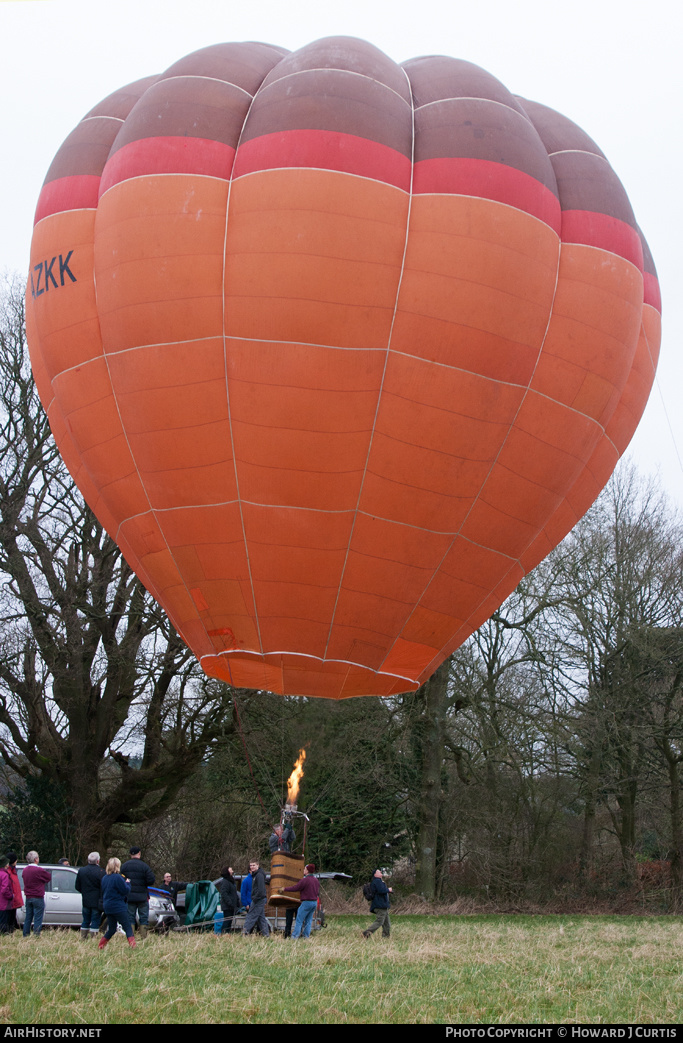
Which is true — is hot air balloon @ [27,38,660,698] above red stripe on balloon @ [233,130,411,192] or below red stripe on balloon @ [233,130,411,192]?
below

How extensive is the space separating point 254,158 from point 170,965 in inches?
225

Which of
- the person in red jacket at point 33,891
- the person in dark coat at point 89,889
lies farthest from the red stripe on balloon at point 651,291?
the person in red jacket at point 33,891

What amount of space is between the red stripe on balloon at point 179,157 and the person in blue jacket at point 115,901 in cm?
532

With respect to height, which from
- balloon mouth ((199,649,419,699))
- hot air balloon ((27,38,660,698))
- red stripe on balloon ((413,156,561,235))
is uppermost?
red stripe on balloon ((413,156,561,235))

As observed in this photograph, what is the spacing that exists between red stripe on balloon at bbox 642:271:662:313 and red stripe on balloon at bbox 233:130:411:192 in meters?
3.13

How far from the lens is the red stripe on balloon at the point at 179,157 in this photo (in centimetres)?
780

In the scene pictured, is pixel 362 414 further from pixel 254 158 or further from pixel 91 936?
pixel 91 936

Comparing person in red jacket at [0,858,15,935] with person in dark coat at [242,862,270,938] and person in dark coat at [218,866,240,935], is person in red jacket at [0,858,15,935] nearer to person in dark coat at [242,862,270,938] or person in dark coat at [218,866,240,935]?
person in dark coat at [242,862,270,938]

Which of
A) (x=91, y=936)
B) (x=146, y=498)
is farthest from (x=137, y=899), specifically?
(x=146, y=498)

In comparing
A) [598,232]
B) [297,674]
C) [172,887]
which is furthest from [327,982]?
[172,887]

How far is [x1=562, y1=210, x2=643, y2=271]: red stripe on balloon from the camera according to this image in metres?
8.37

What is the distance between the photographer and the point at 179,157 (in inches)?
309

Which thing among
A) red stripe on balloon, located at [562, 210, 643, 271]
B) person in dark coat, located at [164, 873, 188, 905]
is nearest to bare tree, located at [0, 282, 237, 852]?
person in dark coat, located at [164, 873, 188, 905]

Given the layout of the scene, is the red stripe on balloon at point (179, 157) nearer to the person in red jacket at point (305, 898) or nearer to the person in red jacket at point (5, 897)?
the person in red jacket at point (305, 898)
